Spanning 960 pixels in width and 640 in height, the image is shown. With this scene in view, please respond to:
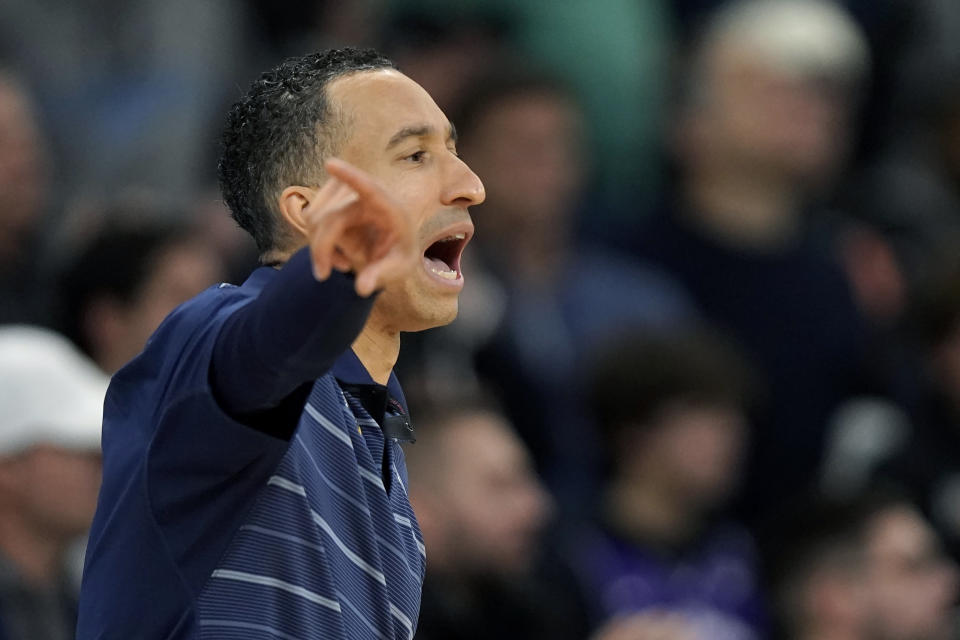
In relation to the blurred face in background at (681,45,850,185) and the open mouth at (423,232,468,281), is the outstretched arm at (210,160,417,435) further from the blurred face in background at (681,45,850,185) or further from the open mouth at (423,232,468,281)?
the blurred face in background at (681,45,850,185)

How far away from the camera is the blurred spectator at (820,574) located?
5.33 metres

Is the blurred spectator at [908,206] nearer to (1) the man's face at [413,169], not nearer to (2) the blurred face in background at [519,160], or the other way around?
(2) the blurred face in background at [519,160]

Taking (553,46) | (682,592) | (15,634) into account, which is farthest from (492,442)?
(553,46)

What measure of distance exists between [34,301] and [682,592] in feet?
6.71

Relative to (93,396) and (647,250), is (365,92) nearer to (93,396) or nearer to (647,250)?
(93,396)

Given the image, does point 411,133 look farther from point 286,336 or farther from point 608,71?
point 608,71

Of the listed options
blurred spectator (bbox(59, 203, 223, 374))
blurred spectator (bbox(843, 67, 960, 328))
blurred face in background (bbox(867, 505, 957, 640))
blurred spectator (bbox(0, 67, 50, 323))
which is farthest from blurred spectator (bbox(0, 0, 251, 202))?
blurred face in background (bbox(867, 505, 957, 640))

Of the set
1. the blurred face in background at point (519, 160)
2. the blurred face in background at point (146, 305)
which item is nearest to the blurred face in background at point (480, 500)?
the blurred face in background at point (146, 305)

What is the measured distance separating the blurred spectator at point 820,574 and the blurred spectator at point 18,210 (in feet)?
7.62


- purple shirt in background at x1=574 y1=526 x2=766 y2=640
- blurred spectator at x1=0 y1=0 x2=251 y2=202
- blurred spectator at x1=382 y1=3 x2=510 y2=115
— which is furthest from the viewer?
blurred spectator at x1=382 y1=3 x2=510 y2=115

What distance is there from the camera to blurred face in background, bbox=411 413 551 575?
190 inches

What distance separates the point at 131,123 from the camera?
20.1ft

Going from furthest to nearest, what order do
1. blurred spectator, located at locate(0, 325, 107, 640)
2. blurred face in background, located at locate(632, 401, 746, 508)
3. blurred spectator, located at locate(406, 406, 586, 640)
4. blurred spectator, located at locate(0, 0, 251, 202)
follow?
1. blurred spectator, located at locate(0, 0, 251, 202)
2. blurred face in background, located at locate(632, 401, 746, 508)
3. blurred spectator, located at locate(406, 406, 586, 640)
4. blurred spectator, located at locate(0, 325, 107, 640)

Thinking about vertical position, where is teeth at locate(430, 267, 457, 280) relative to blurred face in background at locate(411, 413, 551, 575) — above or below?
above
